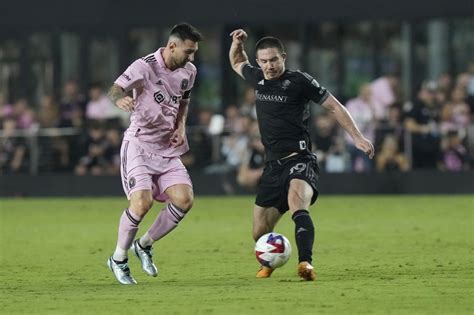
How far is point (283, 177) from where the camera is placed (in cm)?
1201

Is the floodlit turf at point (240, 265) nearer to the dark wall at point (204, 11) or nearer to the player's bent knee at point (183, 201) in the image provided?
the player's bent knee at point (183, 201)

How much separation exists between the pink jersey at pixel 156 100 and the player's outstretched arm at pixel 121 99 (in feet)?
0.74

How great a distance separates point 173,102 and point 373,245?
14.2 feet

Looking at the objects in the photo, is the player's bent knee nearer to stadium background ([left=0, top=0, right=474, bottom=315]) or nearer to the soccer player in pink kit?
the soccer player in pink kit

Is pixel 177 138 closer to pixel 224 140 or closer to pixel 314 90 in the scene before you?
pixel 314 90

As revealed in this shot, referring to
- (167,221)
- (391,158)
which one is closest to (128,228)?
(167,221)

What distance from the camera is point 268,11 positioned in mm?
28391

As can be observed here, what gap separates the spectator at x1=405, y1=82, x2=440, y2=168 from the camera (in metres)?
24.7

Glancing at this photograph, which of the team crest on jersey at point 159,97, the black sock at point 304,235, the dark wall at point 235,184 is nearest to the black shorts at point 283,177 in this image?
the black sock at point 304,235

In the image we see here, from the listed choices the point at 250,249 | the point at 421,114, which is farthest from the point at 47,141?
the point at 250,249

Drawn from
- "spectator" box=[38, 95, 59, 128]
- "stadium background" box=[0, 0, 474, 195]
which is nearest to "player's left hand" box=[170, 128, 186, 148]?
"stadium background" box=[0, 0, 474, 195]

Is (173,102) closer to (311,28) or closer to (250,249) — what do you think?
(250,249)

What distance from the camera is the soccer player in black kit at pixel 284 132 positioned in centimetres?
1177

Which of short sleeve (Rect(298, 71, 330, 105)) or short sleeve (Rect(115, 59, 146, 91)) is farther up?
short sleeve (Rect(115, 59, 146, 91))
